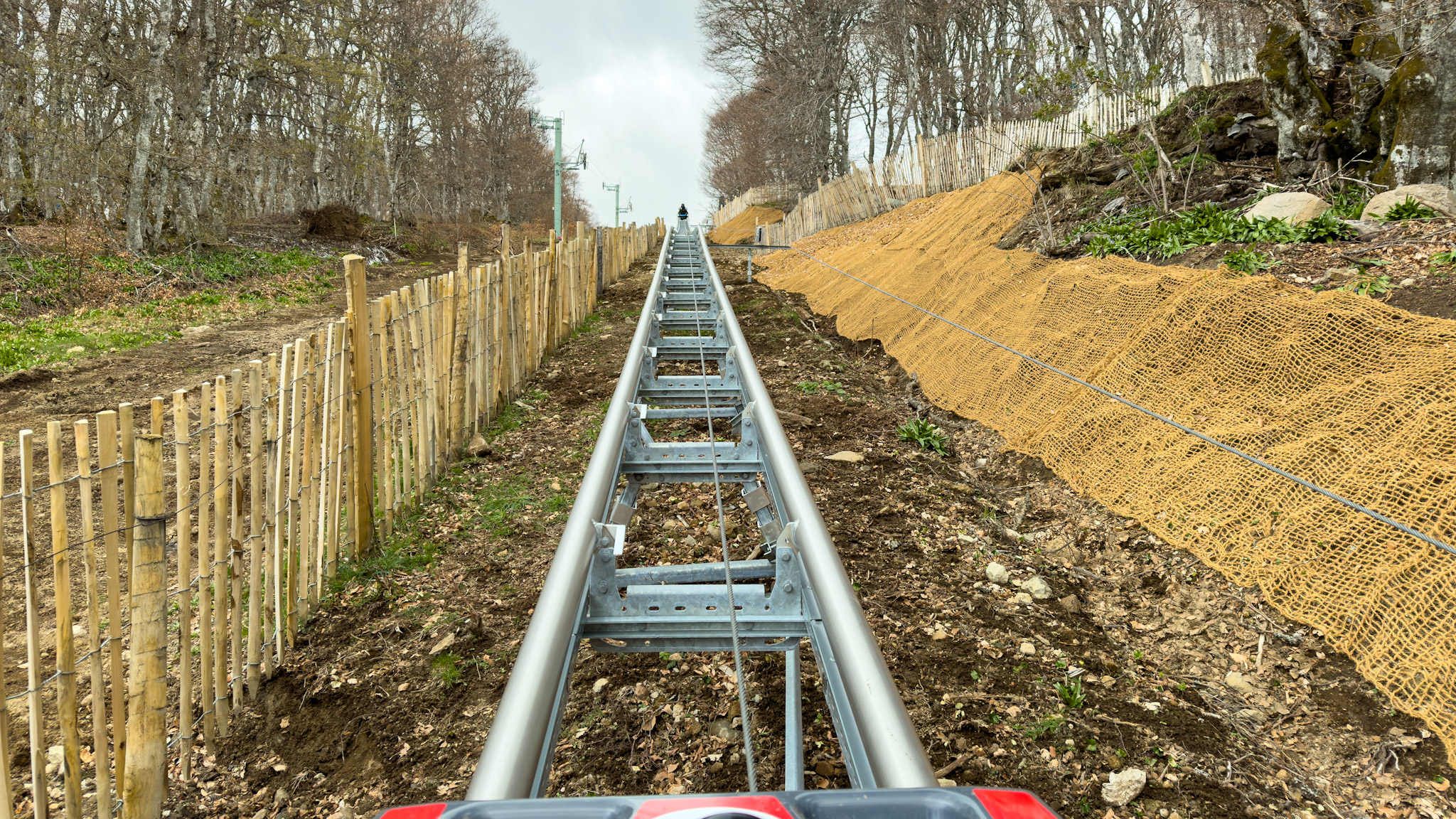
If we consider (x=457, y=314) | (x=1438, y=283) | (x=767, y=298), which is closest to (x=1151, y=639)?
(x=1438, y=283)

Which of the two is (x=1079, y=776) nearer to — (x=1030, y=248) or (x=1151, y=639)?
(x=1151, y=639)

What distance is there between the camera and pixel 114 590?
250cm

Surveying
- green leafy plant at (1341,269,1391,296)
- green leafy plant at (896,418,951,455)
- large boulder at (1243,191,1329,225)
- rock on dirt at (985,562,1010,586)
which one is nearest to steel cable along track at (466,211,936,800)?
rock on dirt at (985,562,1010,586)

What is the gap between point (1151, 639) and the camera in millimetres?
3566

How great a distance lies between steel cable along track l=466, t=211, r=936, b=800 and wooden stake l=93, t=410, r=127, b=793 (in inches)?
56.8

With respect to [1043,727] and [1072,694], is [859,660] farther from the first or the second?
[1072,694]

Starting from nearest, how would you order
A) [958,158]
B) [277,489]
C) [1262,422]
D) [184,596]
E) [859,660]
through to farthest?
[859,660] < [184,596] < [277,489] < [1262,422] < [958,158]

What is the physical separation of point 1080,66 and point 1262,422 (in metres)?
6.68

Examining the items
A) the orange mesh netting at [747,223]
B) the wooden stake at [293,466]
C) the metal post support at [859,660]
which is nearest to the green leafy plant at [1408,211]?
the metal post support at [859,660]

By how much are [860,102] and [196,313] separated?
32867 millimetres

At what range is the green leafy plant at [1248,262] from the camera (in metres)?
6.31

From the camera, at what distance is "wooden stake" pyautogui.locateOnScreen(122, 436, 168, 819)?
2600 millimetres

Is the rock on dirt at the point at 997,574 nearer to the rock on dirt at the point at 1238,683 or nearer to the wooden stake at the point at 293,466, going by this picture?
the rock on dirt at the point at 1238,683

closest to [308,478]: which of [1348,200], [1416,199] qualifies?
[1416,199]
